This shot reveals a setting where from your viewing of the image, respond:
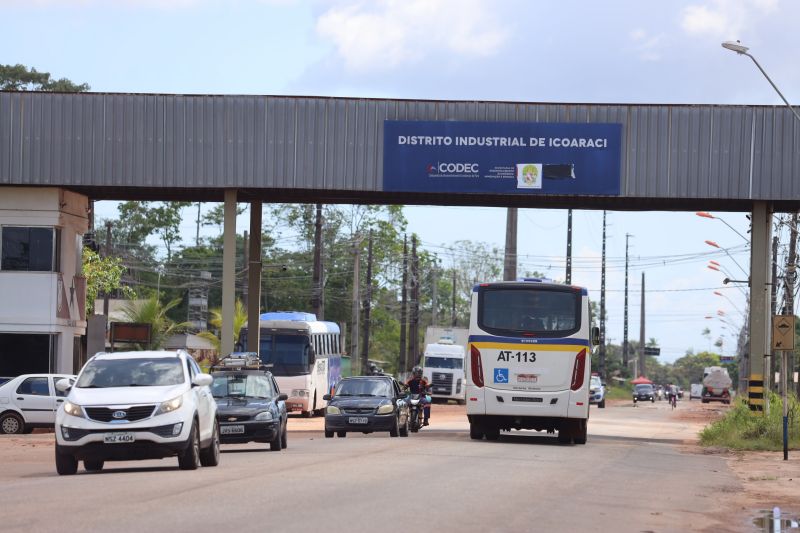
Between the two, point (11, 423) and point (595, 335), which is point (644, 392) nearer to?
point (11, 423)

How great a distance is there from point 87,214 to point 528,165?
46.4ft

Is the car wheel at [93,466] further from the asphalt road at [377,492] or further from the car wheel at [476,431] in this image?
the car wheel at [476,431]

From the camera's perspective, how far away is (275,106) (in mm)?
36500

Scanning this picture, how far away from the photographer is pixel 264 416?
2570 centimetres

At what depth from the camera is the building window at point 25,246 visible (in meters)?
37.9

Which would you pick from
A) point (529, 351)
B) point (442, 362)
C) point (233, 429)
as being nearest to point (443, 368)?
point (442, 362)

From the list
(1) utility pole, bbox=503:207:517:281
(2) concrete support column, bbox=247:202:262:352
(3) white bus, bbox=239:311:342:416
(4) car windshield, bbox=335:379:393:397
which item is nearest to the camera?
(4) car windshield, bbox=335:379:393:397

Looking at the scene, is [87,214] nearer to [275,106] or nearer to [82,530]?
[275,106]

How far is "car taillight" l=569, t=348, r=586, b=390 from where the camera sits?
93.9 ft

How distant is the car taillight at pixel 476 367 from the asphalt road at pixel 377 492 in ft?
9.39

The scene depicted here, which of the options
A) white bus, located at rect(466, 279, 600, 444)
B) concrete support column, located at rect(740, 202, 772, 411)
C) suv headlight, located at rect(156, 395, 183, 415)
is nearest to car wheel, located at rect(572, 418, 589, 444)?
white bus, located at rect(466, 279, 600, 444)

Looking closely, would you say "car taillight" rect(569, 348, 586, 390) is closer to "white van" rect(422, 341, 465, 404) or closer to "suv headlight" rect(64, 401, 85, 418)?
"suv headlight" rect(64, 401, 85, 418)

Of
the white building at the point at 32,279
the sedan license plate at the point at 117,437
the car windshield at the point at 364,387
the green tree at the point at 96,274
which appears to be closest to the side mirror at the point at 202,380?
the sedan license plate at the point at 117,437

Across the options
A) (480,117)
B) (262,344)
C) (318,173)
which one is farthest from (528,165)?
(262,344)
